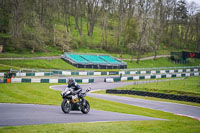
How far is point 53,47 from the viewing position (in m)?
70.2

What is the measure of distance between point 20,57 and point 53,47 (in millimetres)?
16701

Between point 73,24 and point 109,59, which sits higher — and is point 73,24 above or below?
above

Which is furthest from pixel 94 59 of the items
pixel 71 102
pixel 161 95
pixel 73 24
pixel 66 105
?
pixel 66 105

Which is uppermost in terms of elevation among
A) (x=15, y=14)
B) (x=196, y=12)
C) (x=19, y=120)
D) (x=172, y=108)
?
(x=196, y=12)

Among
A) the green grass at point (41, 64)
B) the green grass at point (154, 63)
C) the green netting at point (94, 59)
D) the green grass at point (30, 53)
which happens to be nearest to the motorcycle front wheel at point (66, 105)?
the green grass at point (41, 64)

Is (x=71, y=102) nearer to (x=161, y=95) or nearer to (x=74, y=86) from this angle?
(x=74, y=86)

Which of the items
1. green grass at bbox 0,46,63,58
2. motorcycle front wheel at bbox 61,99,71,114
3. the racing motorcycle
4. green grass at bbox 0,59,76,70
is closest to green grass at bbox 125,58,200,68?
green grass at bbox 0,59,76,70

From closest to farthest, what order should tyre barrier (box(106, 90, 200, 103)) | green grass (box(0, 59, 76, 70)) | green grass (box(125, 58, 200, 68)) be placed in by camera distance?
tyre barrier (box(106, 90, 200, 103))
green grass (box(0, 59, 76, 70))
green grass (box(125, 58, 200, 68))

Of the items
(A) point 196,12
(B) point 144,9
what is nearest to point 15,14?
(B) point 144,9

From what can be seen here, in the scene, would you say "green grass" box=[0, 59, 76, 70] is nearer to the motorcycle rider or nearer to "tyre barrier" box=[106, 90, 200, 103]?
"tyre barrier" box=[106, 90, 200, 103]

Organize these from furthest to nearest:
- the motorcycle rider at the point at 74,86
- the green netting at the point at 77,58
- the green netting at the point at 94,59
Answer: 1. the green netting at the point at 94,59
2. the green netting at the point at 77,58
3. the motorcycle rider at the point at 74,86

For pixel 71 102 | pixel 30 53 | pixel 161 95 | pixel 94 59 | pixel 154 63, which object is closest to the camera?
pixel 71 102

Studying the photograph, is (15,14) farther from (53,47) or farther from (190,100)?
(190,100)

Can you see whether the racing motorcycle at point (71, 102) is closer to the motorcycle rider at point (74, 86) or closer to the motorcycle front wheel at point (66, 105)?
the motorcycle front wheel at point (66, 105)
